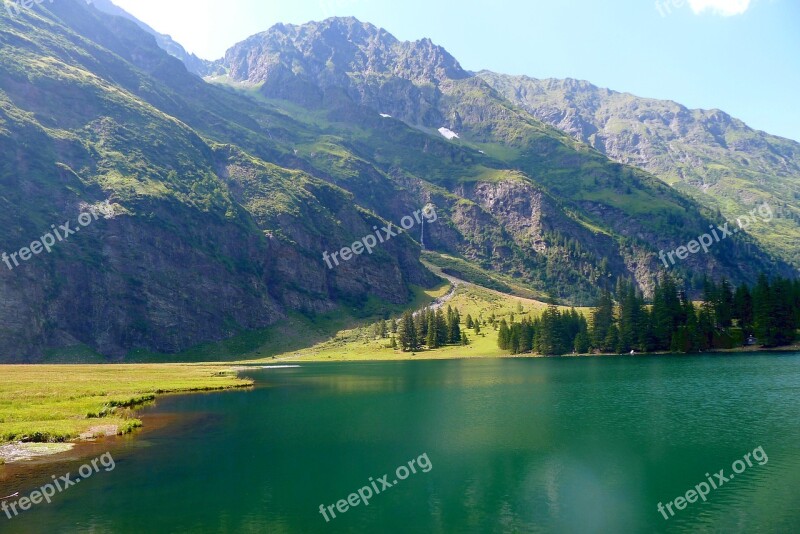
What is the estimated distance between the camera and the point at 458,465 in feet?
168

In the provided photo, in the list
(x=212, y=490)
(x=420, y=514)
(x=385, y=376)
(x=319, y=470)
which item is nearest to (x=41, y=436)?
(x=212, y=490)

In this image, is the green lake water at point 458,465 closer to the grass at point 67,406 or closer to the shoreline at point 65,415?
the shoreline at point 65,415

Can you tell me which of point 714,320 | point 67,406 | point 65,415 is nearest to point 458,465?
point 65,415

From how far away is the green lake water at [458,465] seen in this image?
122 ft

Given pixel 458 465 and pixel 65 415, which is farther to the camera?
pixel 65 415

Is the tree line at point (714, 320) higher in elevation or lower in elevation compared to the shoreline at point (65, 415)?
higher

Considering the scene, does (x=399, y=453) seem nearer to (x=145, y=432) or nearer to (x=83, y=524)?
(x=83, y=524)

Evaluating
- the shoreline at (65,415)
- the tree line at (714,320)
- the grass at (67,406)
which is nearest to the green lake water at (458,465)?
the shoreline at (65,415)

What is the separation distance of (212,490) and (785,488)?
156ft

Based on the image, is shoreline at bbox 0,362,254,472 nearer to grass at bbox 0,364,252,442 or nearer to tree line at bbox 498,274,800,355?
grass at bbox 0,364,252,442

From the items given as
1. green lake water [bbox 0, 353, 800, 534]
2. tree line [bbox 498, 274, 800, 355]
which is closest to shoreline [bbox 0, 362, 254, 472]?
green lake water [bbox 0, 353, 800, 534]

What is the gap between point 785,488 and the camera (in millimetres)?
41438

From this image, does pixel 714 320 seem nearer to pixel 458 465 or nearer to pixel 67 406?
pixel 458 465

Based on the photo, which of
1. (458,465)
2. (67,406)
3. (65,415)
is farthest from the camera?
(67,406)
